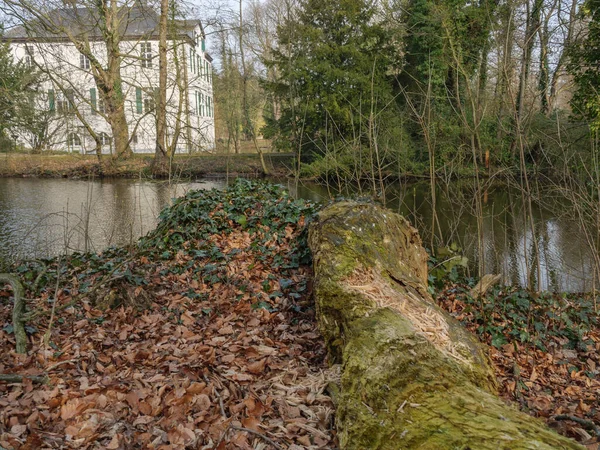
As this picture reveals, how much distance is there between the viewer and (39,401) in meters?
3.17

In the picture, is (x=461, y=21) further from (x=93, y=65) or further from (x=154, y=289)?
(x=154, y=289)

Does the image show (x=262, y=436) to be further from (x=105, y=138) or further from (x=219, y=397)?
(x=105, y=138)

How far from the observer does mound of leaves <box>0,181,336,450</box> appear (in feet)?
9.42

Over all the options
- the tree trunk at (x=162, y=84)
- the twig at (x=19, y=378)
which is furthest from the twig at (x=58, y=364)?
the tree trunk at (x=162, y=84)

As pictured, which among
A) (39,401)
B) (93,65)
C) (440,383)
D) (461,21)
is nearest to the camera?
(440,383)

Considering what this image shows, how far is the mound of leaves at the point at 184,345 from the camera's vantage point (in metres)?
2.87

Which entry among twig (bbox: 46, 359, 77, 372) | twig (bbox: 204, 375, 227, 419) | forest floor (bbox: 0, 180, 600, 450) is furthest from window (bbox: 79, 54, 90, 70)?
twig (bbox: 204, 375, 227, 419)

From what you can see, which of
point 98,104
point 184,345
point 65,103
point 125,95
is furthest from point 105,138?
point 184,345

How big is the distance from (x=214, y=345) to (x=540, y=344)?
373 centimetres

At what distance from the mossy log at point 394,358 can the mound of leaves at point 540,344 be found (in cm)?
93

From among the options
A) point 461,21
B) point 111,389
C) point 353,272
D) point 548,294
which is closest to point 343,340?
point 353,272

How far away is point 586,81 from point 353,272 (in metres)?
12.3

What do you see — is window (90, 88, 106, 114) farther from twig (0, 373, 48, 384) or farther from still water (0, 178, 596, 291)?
twig (0, 373, 48, 384)

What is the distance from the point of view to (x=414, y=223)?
13.5 m
